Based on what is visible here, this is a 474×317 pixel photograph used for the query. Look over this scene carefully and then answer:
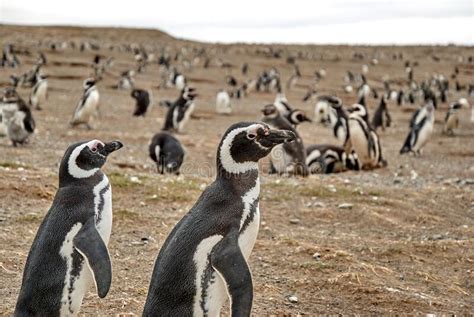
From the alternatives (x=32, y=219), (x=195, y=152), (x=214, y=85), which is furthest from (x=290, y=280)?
(x=214, y=85)

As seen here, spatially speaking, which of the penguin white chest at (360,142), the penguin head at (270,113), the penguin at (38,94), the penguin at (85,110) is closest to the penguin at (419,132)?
the penguin white chest at (360,142)

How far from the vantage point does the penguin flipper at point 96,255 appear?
3.89 meters

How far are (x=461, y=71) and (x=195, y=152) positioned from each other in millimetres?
41776

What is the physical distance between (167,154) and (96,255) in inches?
278

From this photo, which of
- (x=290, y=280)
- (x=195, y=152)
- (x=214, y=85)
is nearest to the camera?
(x=290, y=280)

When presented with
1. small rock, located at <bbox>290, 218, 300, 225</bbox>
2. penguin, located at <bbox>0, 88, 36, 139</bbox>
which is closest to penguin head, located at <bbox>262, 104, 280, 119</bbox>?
small rock, located at <bbox>290, 218, 300, 225</bbox>

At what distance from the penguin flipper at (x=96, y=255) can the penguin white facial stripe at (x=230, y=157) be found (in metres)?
0.85

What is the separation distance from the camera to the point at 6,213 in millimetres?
7195

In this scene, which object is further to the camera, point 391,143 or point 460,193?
point 391,143

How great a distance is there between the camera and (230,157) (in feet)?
13.4

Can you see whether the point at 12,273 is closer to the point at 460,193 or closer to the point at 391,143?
the point at 460,193

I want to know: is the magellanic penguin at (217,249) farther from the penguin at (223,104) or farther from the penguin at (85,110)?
the penguin at (223,104)

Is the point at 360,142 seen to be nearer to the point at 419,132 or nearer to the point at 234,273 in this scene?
the point at 419,132

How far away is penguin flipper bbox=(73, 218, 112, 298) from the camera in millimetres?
3895
